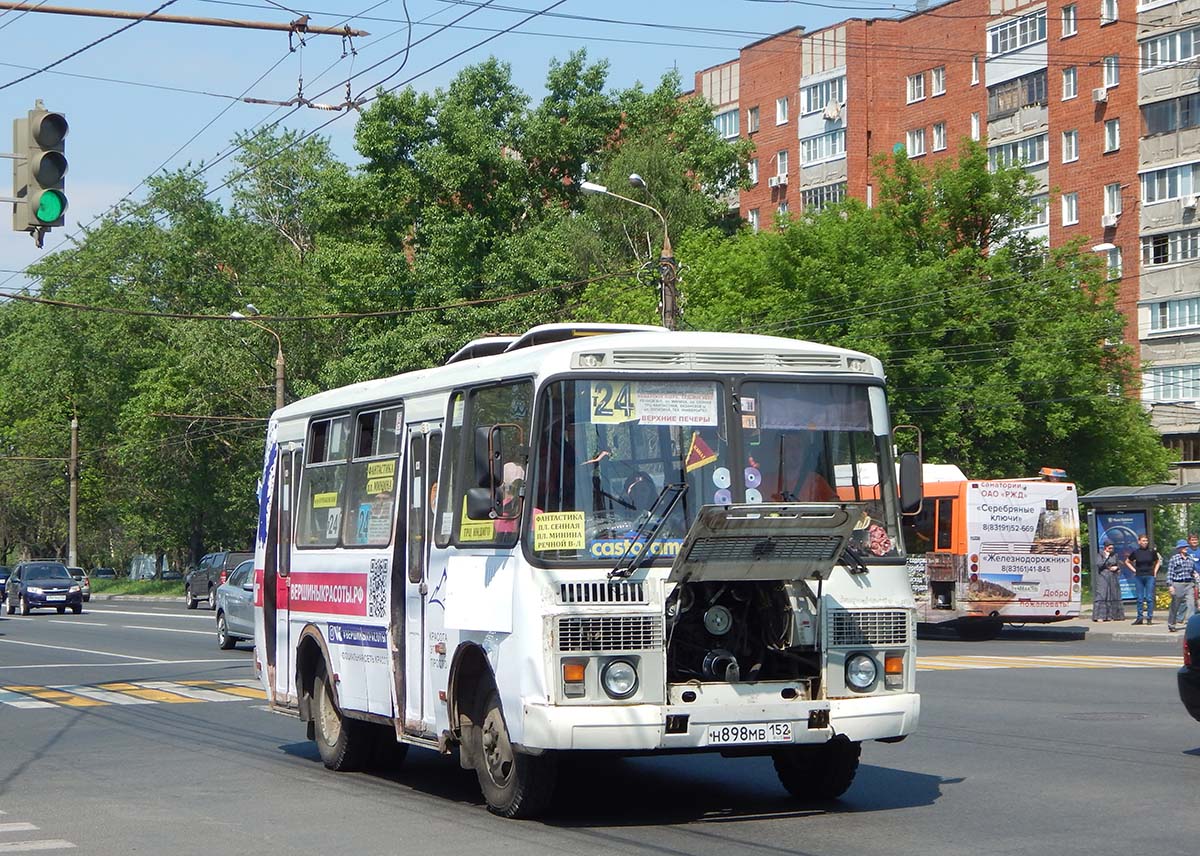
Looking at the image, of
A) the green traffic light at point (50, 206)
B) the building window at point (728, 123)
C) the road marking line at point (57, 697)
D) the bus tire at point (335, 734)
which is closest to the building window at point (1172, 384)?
the building window at point (728, 123)

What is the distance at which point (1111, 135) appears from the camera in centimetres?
6344

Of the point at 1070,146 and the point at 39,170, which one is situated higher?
the point at 1070,146

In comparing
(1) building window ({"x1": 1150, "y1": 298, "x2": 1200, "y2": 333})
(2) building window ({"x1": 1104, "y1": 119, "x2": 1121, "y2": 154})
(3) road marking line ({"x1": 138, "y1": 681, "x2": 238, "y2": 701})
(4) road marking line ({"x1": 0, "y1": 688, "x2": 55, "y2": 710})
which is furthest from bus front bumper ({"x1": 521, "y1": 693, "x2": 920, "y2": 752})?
(2) building window ({"x1": 1104, "y1": 119, "x2": 1121, "y2": 154})

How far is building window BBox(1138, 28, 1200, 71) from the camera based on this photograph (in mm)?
59500

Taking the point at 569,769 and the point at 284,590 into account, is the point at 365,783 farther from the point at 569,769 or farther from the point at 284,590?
the point at 284,590

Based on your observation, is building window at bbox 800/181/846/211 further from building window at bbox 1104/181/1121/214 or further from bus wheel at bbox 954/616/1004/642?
bus wheel at bbox 954/616/1004/642

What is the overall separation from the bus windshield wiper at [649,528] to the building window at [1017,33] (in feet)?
200

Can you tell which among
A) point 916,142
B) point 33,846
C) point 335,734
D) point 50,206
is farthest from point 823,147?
point 33,846

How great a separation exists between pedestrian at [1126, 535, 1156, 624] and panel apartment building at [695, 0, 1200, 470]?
2319 centimetres

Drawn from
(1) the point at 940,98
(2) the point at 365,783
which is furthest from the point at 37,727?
(1) the point at 940,98

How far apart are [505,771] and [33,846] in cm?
260

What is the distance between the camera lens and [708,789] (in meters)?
11.4

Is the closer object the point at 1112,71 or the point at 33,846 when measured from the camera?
the point at 33,846

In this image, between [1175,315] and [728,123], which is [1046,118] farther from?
[728,123]
